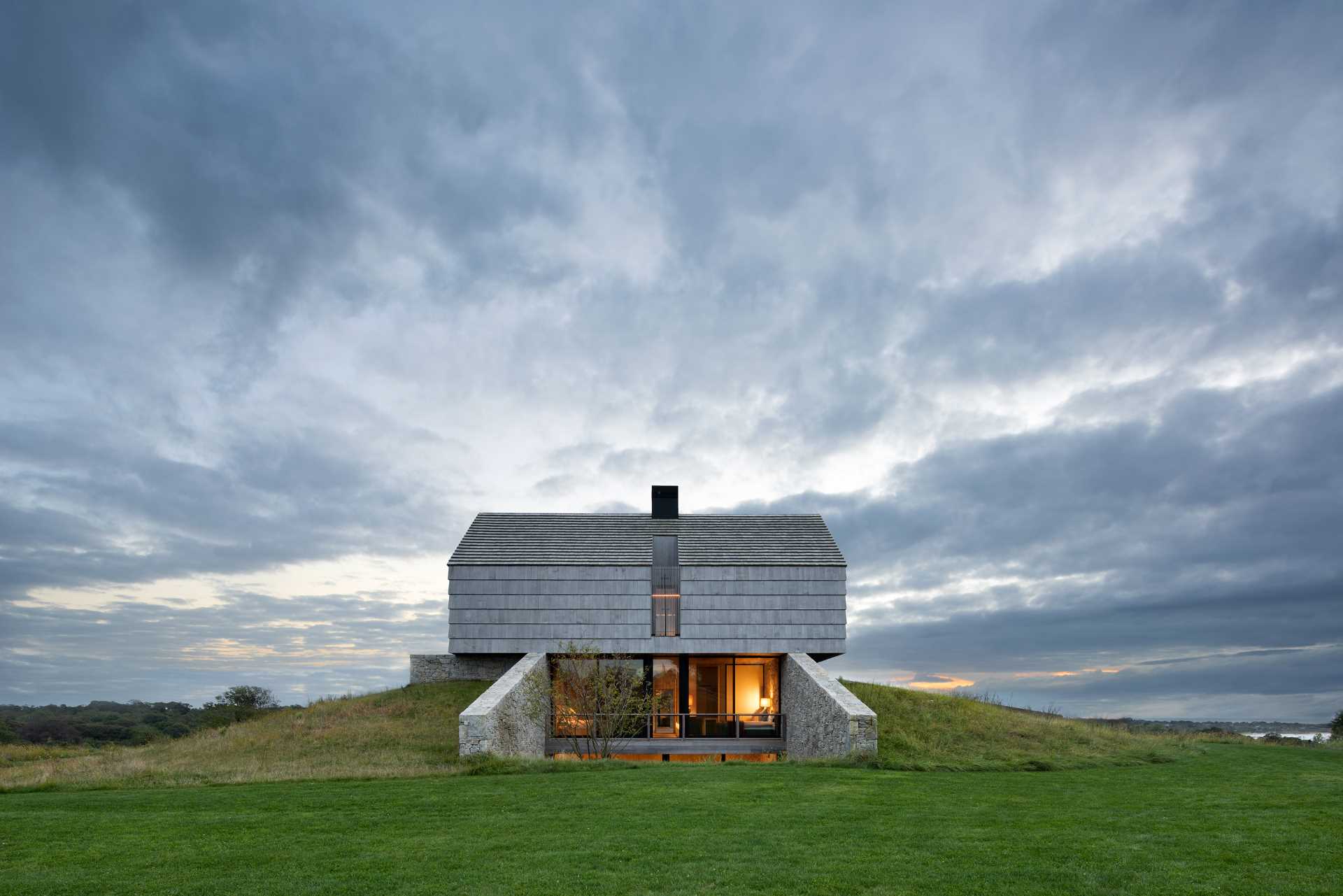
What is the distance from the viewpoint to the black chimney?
100 ft

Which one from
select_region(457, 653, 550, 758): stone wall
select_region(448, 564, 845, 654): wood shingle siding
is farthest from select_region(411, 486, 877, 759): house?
select_region(457, 653, 550, 758): stone wall

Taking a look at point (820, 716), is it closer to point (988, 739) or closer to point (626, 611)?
point (988, 739)

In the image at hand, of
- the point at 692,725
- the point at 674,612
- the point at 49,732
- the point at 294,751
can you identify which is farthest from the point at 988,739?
the point at 49,732

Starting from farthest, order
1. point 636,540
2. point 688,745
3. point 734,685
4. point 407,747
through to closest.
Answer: point 636,540 → point 734,685 → point 688,745 → point 407,747

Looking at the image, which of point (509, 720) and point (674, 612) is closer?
point (509, 720)

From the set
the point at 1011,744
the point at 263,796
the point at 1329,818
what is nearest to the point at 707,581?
the point at 1011,744

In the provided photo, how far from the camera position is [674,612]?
27656 mm

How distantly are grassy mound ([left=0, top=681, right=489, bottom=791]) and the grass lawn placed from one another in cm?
142

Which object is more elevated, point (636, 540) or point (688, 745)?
point (636, 540)

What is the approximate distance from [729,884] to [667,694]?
20.4 m

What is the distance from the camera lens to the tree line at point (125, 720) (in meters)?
32.7

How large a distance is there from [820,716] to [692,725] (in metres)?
5.77

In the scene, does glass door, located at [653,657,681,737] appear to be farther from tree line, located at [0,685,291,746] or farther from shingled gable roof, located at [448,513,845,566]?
tree line, located at [0,685,291,746]

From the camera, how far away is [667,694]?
2753cm
